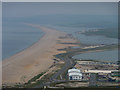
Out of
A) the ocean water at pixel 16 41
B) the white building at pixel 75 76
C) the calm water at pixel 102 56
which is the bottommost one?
the white building at pixel 75 76

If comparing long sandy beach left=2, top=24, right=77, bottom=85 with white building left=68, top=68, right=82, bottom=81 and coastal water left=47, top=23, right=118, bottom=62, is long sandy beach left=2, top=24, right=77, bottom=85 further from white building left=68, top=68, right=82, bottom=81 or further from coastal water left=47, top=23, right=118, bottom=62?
white building left=68, top=68, right=82, bottom=81

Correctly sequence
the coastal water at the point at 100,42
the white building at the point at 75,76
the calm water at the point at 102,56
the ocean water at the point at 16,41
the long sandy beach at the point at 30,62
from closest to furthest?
1. the white building at the point at 75,76
2. the long sandy beach at the point at 30,62
3. the calm water at the point at 102,56
4. the coastal water at the point at 100,42
5. the ocean water at the point at 16,41

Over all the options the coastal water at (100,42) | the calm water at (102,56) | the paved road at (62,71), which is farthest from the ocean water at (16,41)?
the calm water at (102,56)

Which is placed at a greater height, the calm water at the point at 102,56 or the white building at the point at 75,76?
the calm water at the point at 102,56

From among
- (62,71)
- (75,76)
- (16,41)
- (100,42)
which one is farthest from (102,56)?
(16,41)

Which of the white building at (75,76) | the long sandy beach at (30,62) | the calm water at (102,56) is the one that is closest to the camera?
the white building at (75,76)

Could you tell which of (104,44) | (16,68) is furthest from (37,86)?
(104,44)

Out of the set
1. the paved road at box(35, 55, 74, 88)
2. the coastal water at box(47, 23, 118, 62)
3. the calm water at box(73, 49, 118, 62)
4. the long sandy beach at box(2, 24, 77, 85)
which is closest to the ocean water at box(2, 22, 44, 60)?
the long sandy beach at box(2, 24, 77, 85)

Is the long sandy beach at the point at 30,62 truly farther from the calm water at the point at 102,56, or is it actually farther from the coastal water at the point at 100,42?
the calm water at the point at 102,56
